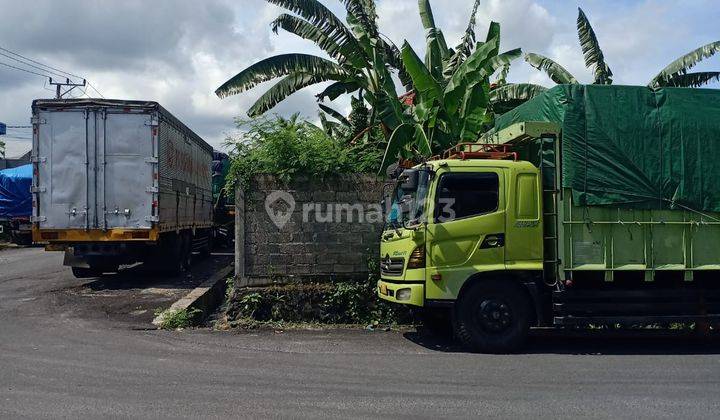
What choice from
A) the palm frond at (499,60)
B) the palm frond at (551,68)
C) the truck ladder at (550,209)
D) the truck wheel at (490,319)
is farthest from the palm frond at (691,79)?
the truck wheel at (490,319)

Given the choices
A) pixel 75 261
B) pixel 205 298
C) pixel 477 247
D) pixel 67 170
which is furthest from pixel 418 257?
pixel 75 261

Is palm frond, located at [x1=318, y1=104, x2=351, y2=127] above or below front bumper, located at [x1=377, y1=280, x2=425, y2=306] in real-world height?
above

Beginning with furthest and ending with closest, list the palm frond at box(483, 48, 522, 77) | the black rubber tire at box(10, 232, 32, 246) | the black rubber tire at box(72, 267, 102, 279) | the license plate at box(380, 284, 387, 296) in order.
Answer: the black rubber tire at box(10, 232, 32, 246) < the black rubber tire at box(72, 267, 102, 279) < the palm frond at box(483, 48, 522, 77) < the license plate at box(380, 284, 387, 296)

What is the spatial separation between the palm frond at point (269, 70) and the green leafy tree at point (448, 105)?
2.48 meters

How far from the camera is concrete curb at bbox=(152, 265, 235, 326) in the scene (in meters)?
10.8

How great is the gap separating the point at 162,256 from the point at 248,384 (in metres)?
8.89

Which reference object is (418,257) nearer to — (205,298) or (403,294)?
(403,294)

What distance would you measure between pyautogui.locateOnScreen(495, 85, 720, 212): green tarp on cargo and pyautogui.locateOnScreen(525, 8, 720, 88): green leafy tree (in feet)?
20.4

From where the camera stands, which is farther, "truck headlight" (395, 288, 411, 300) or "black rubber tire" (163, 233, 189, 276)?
"black rubber tire" (163, 233, 189, 276)

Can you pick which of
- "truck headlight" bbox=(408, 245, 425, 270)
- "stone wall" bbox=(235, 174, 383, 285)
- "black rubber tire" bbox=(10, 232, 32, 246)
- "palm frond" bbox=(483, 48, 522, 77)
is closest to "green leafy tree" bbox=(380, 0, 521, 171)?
"palm frond" bbox=(483, 48, 522, 77)

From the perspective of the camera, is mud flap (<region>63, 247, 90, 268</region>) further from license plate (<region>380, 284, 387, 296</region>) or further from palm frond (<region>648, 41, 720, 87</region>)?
palm frond (<region>648, 41, 720, 87</region>)

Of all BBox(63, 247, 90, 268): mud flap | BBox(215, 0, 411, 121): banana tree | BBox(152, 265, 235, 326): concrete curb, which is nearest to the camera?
BBox(152, 265, 235, 326): concrete curb

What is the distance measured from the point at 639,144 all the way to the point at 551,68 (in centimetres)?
684

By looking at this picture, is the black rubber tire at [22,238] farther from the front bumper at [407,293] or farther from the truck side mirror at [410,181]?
the truck side mirror at [410,181]
